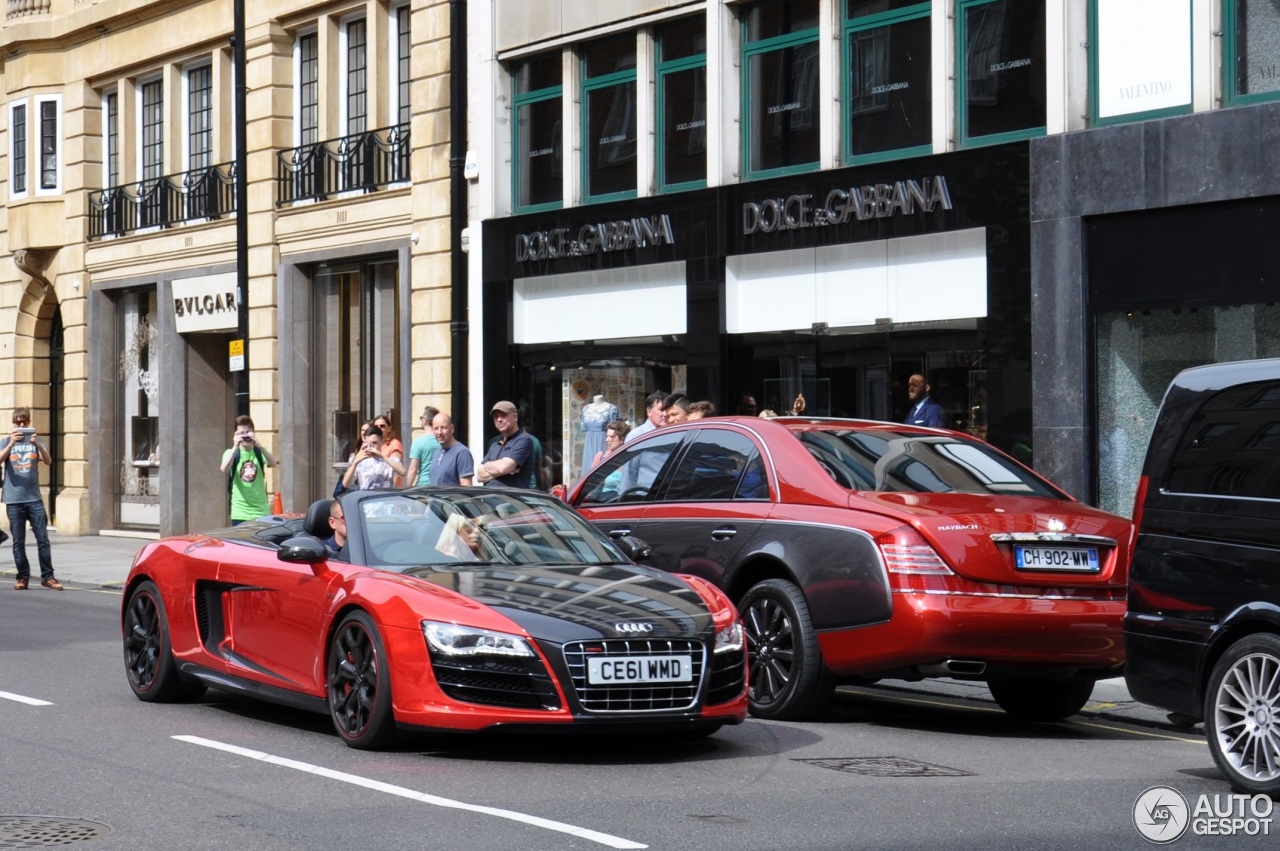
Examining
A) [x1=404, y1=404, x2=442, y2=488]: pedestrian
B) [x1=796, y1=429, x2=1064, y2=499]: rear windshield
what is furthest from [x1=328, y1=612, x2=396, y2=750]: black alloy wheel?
[x1=404, y1=404, x2=442, y2=488]: pedestrian

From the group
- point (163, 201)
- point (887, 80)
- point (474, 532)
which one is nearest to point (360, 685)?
point (474, 532)

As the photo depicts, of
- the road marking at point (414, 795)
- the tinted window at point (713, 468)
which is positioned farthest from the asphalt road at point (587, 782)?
the tinted window at point (713, 468)

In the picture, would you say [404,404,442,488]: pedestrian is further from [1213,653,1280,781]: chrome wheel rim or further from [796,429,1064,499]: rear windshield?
[1213,653,1280,781]: chrome wheel rim

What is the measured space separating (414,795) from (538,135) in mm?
17574

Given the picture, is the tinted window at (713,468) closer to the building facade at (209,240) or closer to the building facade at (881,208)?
the building facade at (881,208)

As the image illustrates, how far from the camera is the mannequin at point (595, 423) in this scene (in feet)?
76.5

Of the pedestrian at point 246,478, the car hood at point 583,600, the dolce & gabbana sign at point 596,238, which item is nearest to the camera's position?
the car hood at point 583,600

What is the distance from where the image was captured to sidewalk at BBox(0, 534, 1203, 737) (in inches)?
449

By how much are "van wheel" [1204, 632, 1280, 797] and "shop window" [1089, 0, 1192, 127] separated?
9457mm

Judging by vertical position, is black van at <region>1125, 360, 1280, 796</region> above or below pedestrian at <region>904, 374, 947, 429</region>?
below

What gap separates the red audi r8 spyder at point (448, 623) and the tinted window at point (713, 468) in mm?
1165

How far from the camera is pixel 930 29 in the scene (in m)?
19.1

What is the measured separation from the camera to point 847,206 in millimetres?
19766

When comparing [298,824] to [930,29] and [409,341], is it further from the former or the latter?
[409,341]
